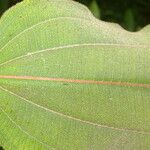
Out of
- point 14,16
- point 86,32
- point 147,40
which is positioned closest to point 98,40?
point 86,32

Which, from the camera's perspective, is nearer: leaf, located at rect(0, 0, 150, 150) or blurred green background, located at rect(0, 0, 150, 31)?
leaf, located at rect(0, 0, 150, 150)

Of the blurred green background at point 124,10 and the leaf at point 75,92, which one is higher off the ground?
the leaf at point 75,92

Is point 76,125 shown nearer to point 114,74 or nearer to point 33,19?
point 114,74

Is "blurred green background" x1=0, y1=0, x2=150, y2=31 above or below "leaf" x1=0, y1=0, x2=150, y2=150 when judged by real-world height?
below

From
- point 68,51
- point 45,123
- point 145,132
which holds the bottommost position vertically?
point 145,132

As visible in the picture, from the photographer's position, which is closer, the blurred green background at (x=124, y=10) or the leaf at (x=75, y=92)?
the leaf at (x=75, y=92)

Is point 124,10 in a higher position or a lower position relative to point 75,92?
lower

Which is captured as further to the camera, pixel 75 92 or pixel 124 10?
pixel 124 10

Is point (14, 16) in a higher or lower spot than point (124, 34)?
higher
